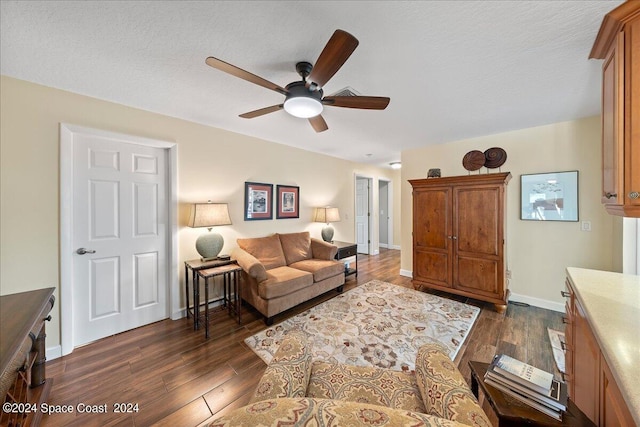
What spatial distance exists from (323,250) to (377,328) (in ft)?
4.77

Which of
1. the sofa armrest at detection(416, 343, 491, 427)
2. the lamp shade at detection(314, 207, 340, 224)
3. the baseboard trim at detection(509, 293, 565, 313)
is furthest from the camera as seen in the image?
the lamp shade at detection(314, 207, 340, 224)

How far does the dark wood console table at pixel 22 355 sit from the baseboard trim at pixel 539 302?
15.0ft

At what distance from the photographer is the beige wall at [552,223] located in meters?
2.70

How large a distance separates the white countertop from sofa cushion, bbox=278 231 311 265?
285 cm

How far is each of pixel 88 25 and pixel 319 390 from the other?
240cm

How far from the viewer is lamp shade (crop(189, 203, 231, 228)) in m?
2.68

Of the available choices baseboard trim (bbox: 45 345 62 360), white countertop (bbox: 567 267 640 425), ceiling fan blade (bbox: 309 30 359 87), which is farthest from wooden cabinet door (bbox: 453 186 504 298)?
baseboard trim (bbox: 45 345 62 360)

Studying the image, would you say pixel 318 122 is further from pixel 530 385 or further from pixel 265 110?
pixel 530 385

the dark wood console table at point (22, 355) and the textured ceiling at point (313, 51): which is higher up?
the textured ceiling at point (313, 51)

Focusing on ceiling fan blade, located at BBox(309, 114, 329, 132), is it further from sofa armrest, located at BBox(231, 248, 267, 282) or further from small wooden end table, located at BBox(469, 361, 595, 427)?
small wooden end table, located at BBox(469, 361, 595, 427)

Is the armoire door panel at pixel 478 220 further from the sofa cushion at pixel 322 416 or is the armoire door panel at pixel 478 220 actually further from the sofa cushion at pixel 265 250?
the sofa cushion at pixel 322 416

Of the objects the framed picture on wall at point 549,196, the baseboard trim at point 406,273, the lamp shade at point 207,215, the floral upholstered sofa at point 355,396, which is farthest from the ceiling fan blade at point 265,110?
the baseboard trim at point 406,273

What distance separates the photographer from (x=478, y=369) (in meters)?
1.10

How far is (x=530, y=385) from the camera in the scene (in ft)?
2.97
